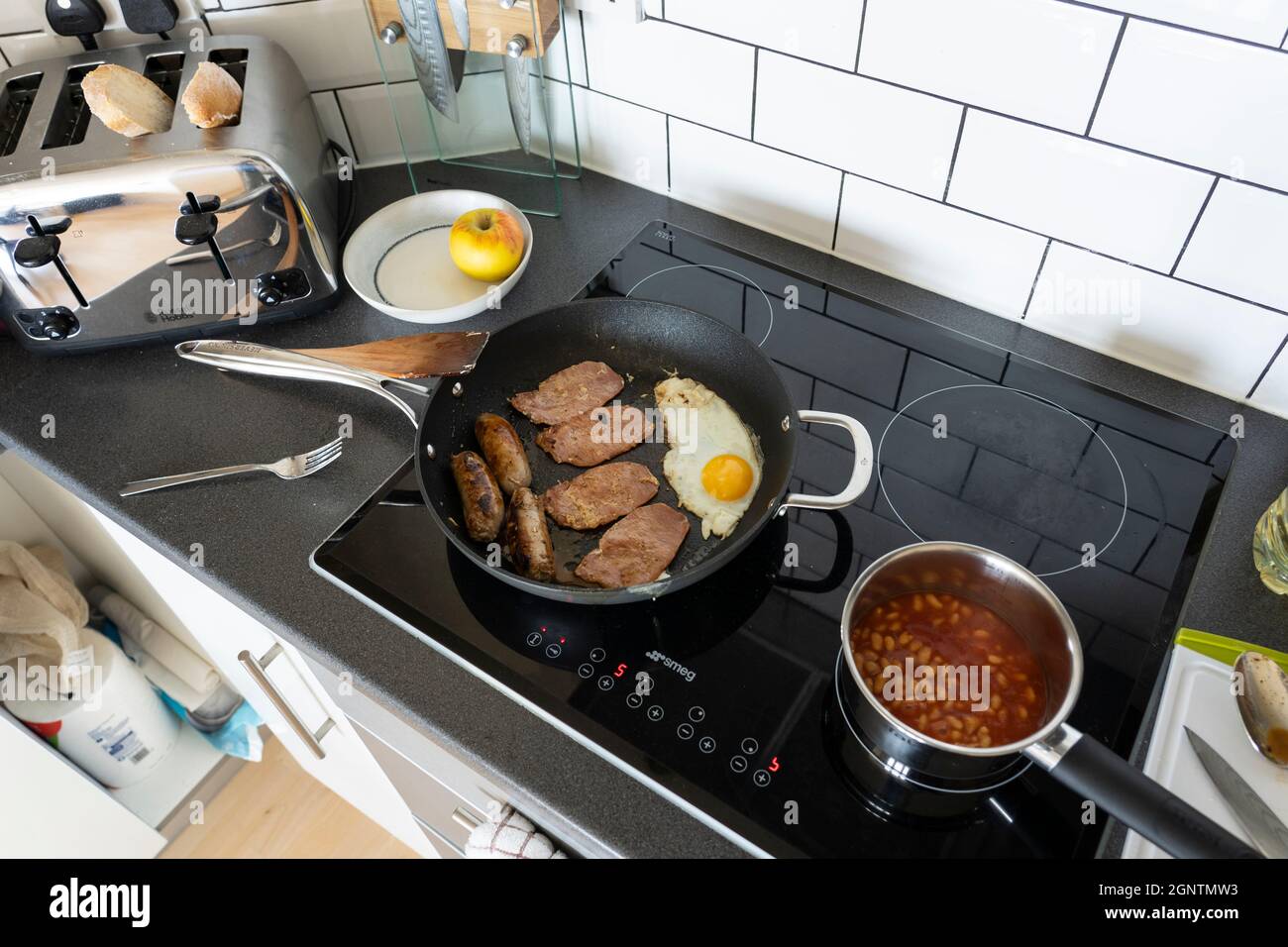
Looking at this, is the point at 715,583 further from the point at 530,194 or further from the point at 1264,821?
the point at 530,194

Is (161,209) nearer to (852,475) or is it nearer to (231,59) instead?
(231,59)

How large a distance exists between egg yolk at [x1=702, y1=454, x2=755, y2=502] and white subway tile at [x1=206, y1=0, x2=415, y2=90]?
27.1 inches

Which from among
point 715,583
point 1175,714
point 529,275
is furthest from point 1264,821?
point 529,275

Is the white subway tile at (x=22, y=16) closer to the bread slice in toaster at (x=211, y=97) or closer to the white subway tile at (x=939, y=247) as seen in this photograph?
the bread slice in toaster at (x=211, y=97)

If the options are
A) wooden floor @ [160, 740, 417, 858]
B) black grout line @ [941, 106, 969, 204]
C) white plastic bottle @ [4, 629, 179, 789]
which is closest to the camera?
black grout line @ [941, 106, 969, 204]

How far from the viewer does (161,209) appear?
91 centimetres

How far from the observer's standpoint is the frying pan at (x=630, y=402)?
76 centimetres

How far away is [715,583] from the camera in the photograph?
787mm

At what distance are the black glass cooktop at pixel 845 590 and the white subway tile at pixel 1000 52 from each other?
0.80 ft

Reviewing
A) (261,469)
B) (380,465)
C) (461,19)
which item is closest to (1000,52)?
(461,19)

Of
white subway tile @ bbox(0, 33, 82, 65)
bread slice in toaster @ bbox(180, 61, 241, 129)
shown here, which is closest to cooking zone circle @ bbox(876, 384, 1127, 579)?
bread slice in toaster @ bbox(180, 61, 241, 129)

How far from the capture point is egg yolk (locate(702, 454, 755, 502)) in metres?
0.84

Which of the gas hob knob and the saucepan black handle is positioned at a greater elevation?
the gas hob knob

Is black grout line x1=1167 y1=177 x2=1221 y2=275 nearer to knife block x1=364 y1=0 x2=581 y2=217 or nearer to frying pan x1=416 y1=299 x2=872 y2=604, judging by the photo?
frying pan x1=416 y1=299 x2=872 y2=604
